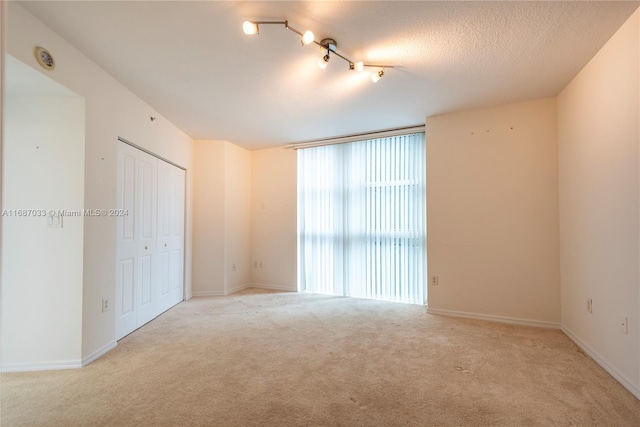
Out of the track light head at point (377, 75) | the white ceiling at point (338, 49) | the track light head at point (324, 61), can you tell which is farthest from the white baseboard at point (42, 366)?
the track light head at point (377, 75)

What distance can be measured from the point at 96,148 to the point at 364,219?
3304mm

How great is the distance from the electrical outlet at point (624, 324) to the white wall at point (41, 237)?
417 centimetres

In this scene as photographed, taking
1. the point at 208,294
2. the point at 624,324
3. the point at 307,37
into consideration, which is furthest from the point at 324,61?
the point at 208,294

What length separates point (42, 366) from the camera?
2.38 m

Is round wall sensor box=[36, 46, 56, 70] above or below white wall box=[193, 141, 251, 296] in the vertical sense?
above

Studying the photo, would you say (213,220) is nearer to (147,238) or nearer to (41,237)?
(147,238)

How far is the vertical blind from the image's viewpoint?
13.6ft

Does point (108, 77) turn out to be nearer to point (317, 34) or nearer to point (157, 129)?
point (157, 129)

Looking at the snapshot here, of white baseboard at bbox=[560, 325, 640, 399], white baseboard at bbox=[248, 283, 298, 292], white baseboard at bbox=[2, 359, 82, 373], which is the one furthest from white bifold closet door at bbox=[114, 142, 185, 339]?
white baseboard at bbox=[560, 325, 640, 399]

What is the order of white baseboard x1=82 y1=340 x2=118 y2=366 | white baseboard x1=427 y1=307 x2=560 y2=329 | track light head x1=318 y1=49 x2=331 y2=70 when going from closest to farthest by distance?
track light head x1=318 y1=49 x2=331 y2=70, white baseboard x1=82 y1=340 x2=118 y2=366, white baseboard x1=427 y1=307 x2=560 y2=329

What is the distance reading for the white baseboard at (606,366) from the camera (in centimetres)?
207

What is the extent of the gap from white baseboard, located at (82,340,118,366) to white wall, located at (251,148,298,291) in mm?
2601

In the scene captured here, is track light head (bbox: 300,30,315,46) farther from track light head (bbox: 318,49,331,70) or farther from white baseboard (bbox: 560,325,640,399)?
white baseboard (bbox: 560,325,640,399)

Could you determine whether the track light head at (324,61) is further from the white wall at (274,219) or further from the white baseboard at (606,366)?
the white baseboard at (606,366)
